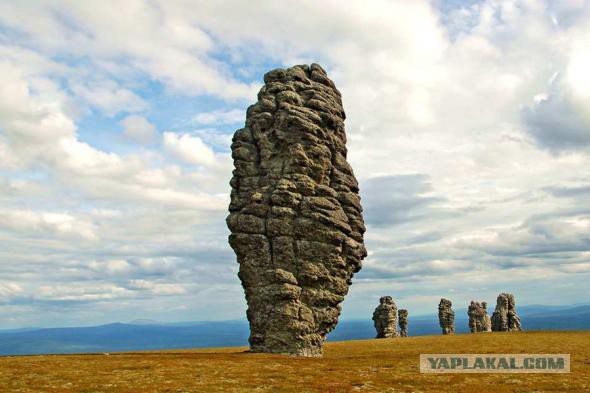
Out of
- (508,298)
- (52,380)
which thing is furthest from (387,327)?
(52,380)

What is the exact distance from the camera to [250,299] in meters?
65.9

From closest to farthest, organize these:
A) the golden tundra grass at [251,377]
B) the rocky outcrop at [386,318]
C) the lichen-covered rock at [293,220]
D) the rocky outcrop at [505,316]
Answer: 1. the golden tundra grass at [251,377]
2. the lichen-covered rock at [293,220]
3. the rocky outcrop at [386,318]
4. the rocky outcrop at [505,316]

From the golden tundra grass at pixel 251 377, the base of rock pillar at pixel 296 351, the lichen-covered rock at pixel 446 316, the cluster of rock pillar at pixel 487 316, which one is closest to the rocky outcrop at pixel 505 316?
the cluster of rock pillar at pixel 487 316

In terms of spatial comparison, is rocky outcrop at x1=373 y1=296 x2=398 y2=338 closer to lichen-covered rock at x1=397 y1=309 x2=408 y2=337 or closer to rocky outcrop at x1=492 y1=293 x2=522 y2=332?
lichen-covered rock at x1=397 y1=309 x2=408 y2=337

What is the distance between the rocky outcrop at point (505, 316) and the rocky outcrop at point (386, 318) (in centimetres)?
3356

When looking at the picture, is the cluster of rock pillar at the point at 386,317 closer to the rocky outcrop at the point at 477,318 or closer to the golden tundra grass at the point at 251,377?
the rocky outcrop at the point at 477,318

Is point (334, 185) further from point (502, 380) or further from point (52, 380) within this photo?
point (52, 380)

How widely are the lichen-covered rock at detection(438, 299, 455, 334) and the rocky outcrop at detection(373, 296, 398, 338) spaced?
19558mm

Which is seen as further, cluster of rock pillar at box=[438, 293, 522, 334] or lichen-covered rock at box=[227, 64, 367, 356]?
cluster of rock pillar at box=[438, 293, 522, 334]

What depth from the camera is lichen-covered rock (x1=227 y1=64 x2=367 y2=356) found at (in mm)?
63219

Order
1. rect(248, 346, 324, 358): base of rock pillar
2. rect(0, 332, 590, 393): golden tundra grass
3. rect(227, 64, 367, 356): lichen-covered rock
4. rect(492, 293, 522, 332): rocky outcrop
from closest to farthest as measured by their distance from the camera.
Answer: rect(0, 332, 590, 393): golden tundra grass
rect(248, 346, 324, 358): base of rock pillar
rect(227, 64, 367, 356): lichen-covered rock
rect(492, 293, 522, 332): rocky outcrop

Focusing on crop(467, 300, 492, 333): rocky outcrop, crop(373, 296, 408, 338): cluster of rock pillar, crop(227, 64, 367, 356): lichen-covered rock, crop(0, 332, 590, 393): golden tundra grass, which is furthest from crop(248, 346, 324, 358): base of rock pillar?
crop(467, 300, 492, 333): rocky outcrop

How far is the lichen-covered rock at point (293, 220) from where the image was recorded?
207ft

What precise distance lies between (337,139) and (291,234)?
17453mm
